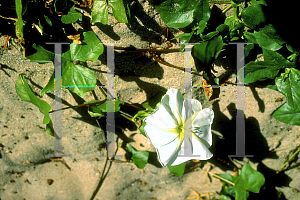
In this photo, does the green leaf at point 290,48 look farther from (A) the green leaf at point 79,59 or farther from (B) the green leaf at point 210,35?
(A) the green leaf at point 79,59

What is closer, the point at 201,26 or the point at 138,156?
the point at 201,26

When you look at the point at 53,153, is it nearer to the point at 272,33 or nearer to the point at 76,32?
the point at 76,32

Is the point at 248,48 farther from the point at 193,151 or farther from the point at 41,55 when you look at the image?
the point at 41,55

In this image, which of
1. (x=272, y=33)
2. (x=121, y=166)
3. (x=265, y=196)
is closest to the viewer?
(x=272, y=33)

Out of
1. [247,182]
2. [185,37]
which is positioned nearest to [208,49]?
[185,37]

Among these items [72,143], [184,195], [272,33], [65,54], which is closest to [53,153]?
[72,143]

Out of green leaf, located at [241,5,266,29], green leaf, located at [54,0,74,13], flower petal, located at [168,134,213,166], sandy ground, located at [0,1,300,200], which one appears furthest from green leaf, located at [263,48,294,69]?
green leaf, located at [54,0,74,13]
